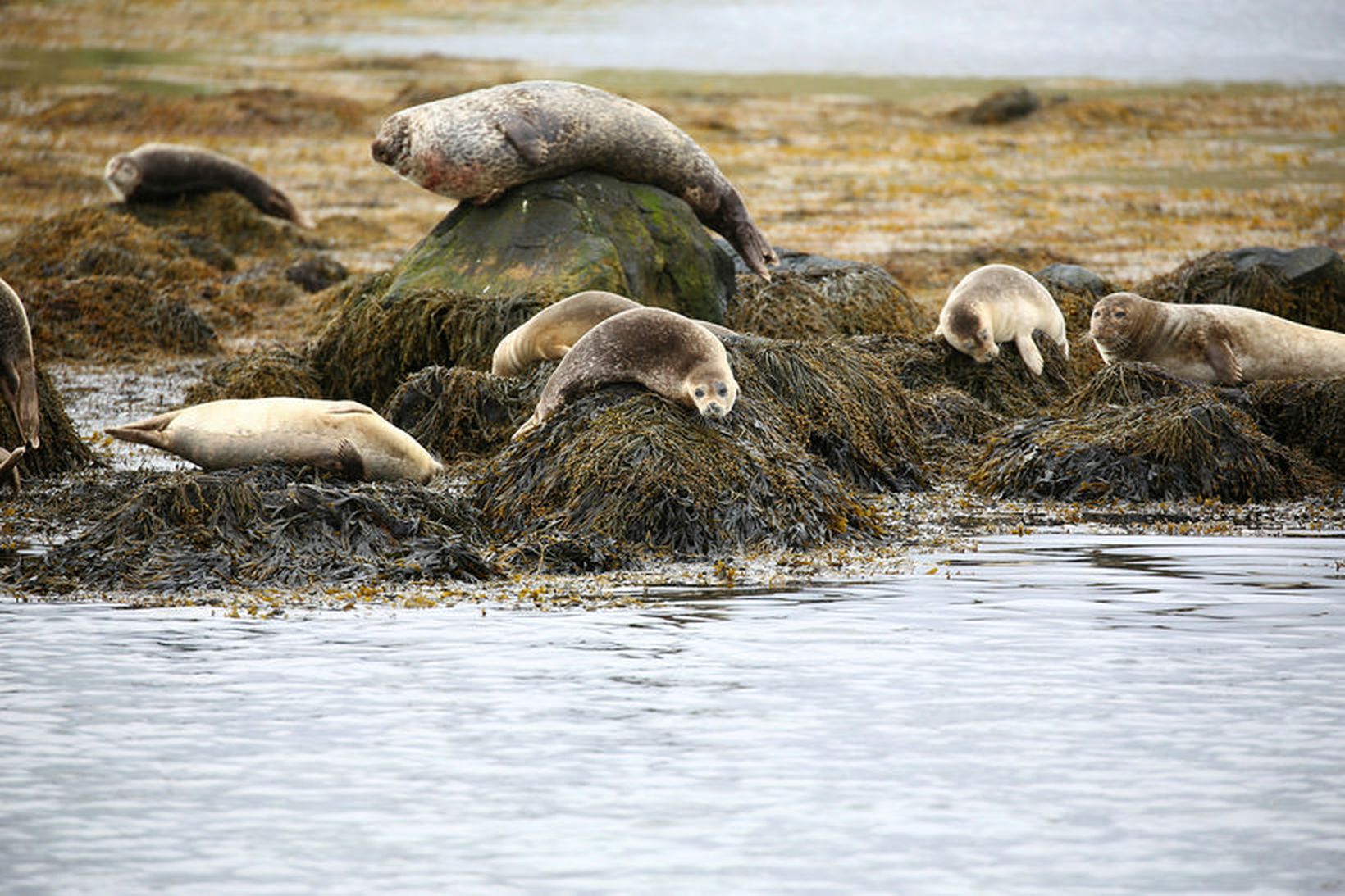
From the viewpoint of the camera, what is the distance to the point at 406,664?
5.47m

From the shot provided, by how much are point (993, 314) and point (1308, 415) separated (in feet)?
6.18

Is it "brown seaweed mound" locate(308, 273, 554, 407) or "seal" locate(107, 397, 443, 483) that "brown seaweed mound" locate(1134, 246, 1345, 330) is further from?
"seal" locate(107, 397, 443, 483)

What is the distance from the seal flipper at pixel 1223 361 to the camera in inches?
388

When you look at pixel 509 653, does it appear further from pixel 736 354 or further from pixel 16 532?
pixel 736 354

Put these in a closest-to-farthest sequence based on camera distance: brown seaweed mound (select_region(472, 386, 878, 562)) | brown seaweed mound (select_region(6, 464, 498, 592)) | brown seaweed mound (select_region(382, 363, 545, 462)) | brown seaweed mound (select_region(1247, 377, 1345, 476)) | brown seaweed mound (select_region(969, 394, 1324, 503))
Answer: brown seaweed mound (select_region(6, 464, 498, 592)) < brown seaweed mound (select_region(472, 386, 878, 562)) < brown seaweed mound (select_region(969, 394, 1324, 503)) < brown seaweed mound (select_region(1247, 377, 1345, 476)) < brown seaweed mound (select_region(382, 363, 545, 462))

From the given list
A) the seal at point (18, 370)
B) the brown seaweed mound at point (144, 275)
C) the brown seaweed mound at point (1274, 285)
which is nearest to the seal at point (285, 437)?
the seal at point (18, 370)

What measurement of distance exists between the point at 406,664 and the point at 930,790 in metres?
1.74

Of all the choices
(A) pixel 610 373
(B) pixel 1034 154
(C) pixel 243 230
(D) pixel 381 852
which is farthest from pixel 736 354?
(B) pixel 1034 154

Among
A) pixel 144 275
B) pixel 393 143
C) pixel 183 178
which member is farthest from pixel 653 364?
pixel 183 178

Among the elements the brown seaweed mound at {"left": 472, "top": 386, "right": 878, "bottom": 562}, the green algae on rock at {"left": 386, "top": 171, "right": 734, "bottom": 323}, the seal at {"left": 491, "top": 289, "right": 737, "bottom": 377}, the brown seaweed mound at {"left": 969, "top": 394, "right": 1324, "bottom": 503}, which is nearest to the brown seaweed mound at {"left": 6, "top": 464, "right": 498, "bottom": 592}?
the brown seaweed mound at {"left": 472, "top": 386, "right": 878, "bottom": 562}

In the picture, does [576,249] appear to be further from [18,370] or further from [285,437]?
[285,437]

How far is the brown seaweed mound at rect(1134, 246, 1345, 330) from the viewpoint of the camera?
12.7 metres

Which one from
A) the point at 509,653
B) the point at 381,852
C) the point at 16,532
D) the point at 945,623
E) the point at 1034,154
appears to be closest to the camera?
the point at 381,852

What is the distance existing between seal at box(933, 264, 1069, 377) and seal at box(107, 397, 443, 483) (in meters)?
3.61
